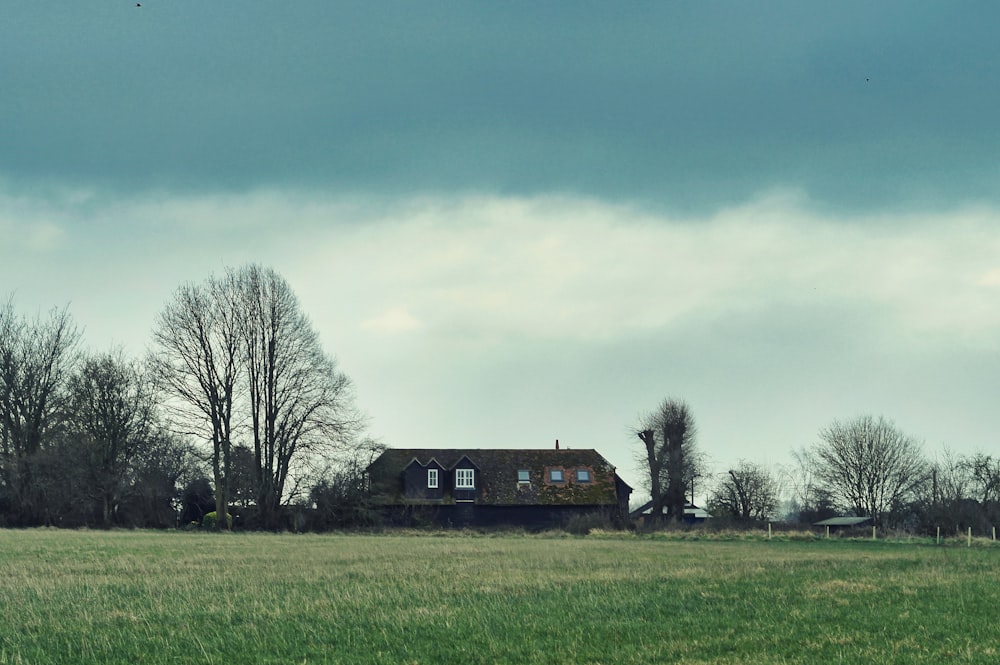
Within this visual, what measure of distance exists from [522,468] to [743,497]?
20.2 m

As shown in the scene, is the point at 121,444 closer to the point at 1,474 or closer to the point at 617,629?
the point at 1,474

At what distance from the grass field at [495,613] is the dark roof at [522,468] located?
5390 cm

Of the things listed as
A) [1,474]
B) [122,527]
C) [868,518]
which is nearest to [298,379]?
[122,527]

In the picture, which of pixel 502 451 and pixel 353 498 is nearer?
pixel 353 498

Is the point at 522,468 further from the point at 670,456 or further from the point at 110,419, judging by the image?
the point at 110,419

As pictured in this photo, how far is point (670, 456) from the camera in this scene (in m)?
88.2

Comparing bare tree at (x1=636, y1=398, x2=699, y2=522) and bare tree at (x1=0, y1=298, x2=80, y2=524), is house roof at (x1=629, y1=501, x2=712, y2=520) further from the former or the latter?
bare tree at (x1=0, y1=298, x2=80, y2=524)

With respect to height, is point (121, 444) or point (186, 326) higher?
point (186, 326)

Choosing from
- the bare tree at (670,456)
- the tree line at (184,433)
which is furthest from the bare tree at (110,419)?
the bare tree at (670,456)

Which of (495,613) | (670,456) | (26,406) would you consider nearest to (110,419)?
(26,406)

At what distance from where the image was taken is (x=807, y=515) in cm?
9975

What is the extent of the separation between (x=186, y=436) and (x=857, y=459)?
6732 centimetres

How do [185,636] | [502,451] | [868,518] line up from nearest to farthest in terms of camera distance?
[185,636]
[502,451]
[868,518]

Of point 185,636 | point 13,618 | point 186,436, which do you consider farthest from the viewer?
point 186,436
